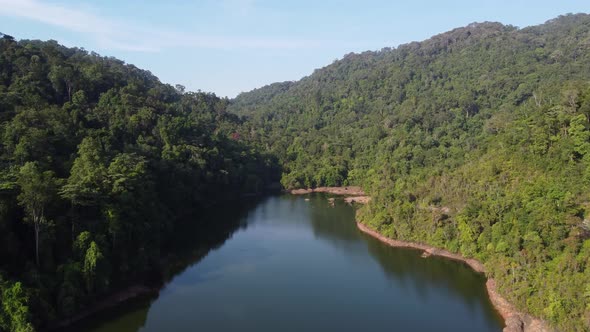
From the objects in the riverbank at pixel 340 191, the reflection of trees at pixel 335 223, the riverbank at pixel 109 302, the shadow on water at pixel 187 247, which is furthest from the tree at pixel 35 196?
the riverbank at pixel 340 191

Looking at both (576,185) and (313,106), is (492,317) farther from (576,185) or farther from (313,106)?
(313,106)

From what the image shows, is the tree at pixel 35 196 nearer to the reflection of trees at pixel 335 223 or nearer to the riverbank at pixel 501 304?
the reflection of trees at pixel 335 223

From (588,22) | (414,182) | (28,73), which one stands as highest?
(588,22)

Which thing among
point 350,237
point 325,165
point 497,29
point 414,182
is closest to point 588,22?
point 497,29

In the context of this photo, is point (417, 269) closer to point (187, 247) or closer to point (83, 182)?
point (187, 247)

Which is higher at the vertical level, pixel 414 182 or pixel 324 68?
pixel 324 68

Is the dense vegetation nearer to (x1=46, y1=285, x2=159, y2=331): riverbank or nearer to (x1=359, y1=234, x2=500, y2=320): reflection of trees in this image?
(x1=46, y1=285, x2=159, y2=331): riverbank
